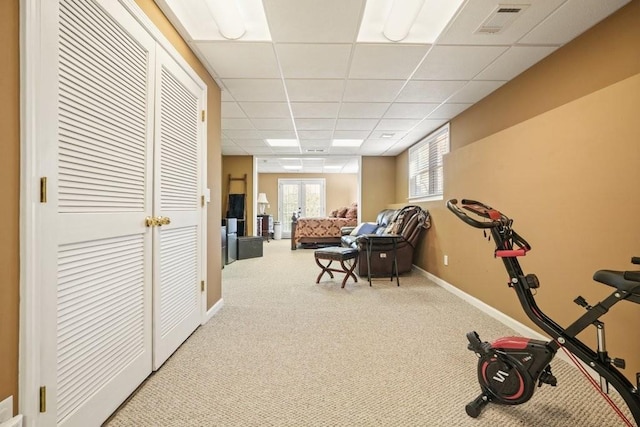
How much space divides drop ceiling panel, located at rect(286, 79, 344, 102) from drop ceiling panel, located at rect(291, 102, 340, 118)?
0.40 ft

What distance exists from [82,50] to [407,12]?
1.90 m

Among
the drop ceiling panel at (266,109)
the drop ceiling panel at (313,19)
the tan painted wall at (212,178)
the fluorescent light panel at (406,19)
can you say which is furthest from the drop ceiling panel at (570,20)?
the tan painted wall at (212,178)

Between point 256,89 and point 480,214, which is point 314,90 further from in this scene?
point 480,214

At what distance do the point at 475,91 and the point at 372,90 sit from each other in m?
1.07

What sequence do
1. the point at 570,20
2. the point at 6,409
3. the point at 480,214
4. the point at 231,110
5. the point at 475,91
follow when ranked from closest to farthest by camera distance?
the point at 6,409, the point at 480,214, the point at 570,20, the point at 475,91, the point at 231,110

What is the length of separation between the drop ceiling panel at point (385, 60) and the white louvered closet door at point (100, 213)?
1.52m

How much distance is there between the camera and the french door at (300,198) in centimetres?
1077

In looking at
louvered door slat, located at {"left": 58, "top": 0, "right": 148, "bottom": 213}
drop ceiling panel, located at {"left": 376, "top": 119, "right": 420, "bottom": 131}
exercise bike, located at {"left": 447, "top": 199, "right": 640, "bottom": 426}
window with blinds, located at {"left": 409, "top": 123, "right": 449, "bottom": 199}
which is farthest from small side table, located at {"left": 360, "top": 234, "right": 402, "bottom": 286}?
louvered door slat, located at {"left": 58, "top": 0, "right": 148, "bottom": 213}

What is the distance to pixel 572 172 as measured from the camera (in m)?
1.96

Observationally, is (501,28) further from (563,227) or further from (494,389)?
(494,389)

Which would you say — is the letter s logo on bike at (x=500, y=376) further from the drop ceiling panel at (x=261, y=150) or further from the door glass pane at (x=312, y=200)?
the door glass pane at (x=312, y=200)

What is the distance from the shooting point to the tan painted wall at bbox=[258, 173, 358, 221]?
10.7 meters

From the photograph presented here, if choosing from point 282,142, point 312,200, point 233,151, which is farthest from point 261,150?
point 312,200

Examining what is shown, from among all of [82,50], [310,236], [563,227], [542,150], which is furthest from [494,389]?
[310,236]
